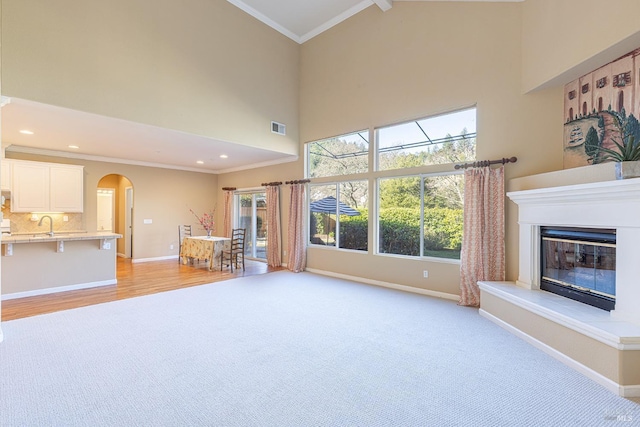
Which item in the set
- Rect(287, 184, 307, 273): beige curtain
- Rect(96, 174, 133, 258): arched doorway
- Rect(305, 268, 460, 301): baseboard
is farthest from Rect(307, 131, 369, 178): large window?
Rect(96, 174, 133, 258): arched doorway

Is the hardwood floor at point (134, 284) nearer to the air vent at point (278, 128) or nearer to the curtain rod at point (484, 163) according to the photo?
the air vent at point (278, 128)

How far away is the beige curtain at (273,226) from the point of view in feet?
24.8

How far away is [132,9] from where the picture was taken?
4.57 metres

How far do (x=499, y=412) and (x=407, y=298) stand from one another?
109 inches

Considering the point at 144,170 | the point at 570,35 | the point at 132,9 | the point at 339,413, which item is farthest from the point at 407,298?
the point at 144,170

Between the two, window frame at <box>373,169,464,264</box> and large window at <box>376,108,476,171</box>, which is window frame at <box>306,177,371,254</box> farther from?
large window at <box>376,108,476,171</box>

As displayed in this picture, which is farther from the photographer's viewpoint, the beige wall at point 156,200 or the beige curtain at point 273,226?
the beige curtain at point 273,226

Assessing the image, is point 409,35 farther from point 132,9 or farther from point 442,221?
point 132,9

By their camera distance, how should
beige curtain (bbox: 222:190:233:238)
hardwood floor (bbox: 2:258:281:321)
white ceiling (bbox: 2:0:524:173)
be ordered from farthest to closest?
1. beige curtain (bbox: 222:190:233:238)
2. white ceiling (bbox: 2:0:524:173)
3. hardwood floor (bbox: 2:258:281:321)

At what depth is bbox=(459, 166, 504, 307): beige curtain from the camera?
4219mm

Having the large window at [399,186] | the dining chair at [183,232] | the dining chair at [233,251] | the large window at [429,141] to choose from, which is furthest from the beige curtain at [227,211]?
the large window at [429,141]

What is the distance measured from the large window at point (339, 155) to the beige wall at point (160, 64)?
62 cm

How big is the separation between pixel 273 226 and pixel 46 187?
16.3 feet

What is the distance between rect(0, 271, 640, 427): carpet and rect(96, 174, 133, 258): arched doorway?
205 inches
